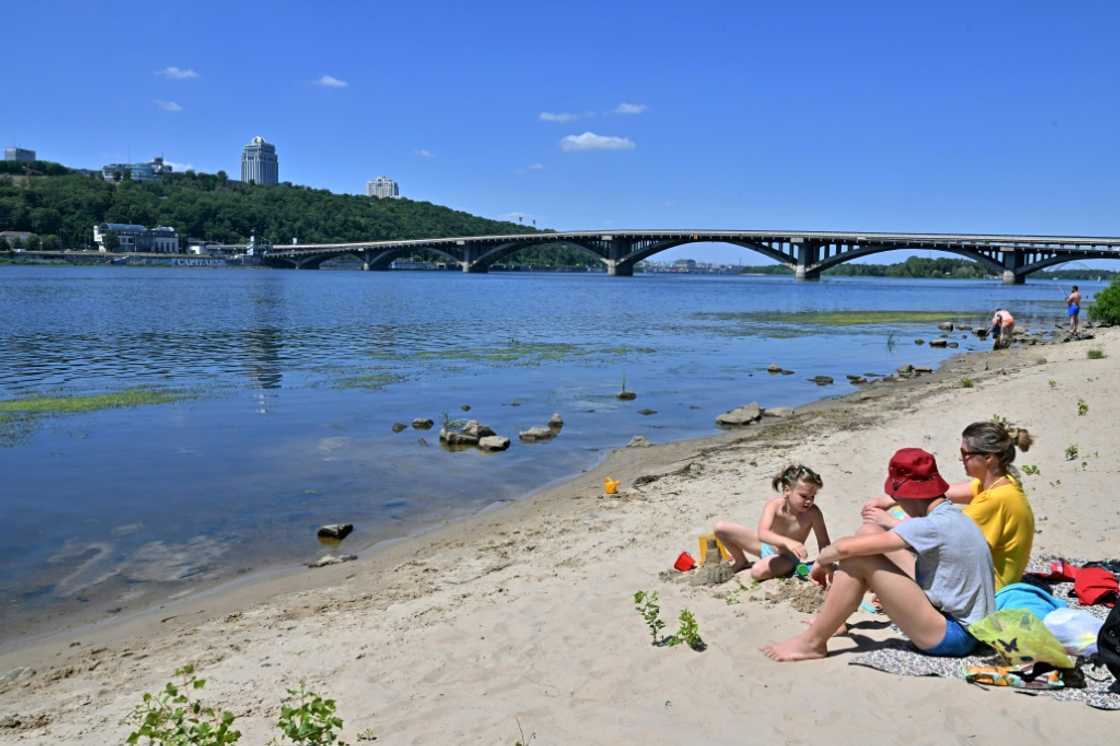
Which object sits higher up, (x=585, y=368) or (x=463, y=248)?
(x=463, y=248)

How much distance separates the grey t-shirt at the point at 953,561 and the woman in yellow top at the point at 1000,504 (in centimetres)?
33

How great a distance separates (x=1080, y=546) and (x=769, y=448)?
19.6 feet

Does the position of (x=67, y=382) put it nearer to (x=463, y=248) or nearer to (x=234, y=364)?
(x=234, y=364)

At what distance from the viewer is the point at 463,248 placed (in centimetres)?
15475

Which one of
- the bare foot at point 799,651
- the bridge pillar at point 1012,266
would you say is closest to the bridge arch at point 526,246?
the bridge pillar at point 1012,266

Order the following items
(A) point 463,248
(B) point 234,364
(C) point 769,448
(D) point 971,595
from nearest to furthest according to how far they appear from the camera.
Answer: (D) point 971,595 → (C) point 769,448 → (B) point 234,364 → (A) point 463,248

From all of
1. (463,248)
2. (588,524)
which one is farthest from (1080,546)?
(463,248)

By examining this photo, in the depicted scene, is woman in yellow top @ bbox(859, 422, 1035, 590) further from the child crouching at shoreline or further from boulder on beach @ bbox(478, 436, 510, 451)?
boulder on beach @ bbox(478, 436, 510, 451)

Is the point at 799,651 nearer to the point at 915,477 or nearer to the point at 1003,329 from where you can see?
the point at 915,477

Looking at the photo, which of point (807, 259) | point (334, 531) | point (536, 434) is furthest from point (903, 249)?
point (334, 531)

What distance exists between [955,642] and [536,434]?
10.7m

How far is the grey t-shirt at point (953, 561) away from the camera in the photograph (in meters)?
4.98

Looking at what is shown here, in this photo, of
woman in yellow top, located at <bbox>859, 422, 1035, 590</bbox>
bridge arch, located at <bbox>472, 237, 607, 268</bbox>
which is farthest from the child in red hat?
bridge arch, located at <bbox>472, 237, 607, 268</bbox>

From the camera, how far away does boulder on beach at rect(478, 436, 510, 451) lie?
14.4m
